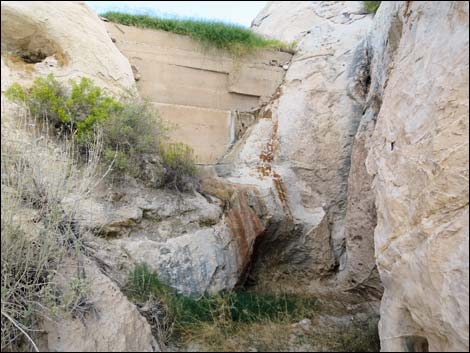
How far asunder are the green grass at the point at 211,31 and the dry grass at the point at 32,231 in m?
2.88

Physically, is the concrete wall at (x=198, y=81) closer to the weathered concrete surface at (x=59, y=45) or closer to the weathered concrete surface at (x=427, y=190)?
the weathered concrete surface at (x=59, y=45)

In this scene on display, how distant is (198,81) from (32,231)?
333cm

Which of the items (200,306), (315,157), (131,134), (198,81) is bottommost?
(200,306)

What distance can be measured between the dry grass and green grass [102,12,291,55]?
2.88 meters

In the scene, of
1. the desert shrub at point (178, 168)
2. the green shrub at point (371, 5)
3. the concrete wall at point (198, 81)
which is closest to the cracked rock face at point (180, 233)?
the desert shrub at point (178, 168)

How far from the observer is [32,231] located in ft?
7.95

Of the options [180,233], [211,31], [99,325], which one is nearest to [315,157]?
[180,233]

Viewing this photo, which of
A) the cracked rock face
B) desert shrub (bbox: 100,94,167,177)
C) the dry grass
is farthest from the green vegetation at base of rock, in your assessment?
desert shrub (bbox: 100,94,167,177)

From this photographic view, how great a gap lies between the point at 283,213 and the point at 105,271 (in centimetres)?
212

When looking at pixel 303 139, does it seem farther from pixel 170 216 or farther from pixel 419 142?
pixel 419 142

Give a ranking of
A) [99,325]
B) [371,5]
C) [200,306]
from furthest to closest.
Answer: [371,5] → [200,306] → [99,325]

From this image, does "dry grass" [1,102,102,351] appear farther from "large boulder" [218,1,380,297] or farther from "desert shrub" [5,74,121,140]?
"large boulder" [218,1,380,297]

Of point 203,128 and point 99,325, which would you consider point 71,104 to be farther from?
point 203,128

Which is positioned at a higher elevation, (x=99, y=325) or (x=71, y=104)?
(x=71, y=104)
